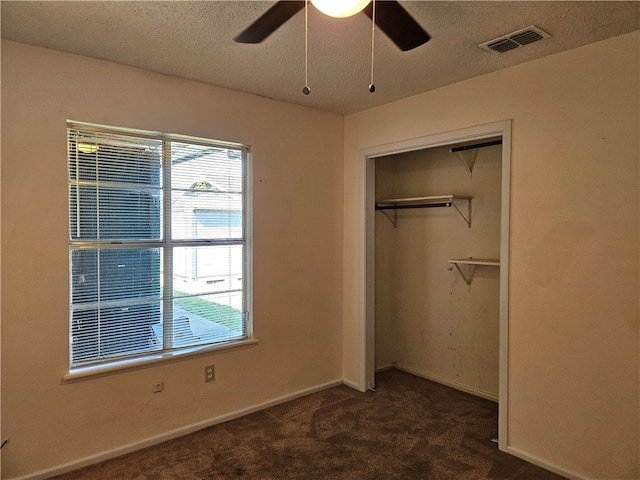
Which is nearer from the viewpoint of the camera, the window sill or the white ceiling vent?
the white ceiling vent

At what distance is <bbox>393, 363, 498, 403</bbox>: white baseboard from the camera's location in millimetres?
3779

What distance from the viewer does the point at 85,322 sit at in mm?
2750

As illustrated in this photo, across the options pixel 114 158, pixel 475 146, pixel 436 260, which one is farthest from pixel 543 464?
pixel 114 158

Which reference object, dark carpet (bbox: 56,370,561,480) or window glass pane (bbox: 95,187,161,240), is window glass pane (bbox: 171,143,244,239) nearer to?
window glass pane (bbox: 95,187,161,240)

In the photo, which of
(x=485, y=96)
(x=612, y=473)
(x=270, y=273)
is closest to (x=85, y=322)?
(x=270, y=273)

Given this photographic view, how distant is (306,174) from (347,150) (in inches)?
21.4

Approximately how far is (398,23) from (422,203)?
2.73 meters

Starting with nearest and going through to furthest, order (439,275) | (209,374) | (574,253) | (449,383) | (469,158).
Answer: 1. (574,253)
2. (209,374)
3. (469,158)
4. (449,383)
5. (439,275)

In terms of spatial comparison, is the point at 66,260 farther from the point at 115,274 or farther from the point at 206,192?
the point at 206,192

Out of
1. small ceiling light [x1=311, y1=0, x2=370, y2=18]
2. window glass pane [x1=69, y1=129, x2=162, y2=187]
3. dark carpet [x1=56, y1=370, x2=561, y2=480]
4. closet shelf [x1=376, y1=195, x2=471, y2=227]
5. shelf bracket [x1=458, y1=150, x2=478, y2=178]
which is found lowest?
dark carpet [x1=56, y1=370, x2=561, y2=480]

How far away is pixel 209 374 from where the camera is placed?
10.7 feet

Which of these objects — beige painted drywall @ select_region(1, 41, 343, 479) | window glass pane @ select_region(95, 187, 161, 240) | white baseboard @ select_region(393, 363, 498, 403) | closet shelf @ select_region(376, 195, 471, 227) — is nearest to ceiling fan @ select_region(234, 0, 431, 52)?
beige painted drywall @ select_region(1, 41, 343, 479)

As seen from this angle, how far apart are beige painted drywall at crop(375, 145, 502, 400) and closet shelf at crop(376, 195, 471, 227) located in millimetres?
→ 47

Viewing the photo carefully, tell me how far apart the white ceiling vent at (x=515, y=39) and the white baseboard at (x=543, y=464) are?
2.59 m
